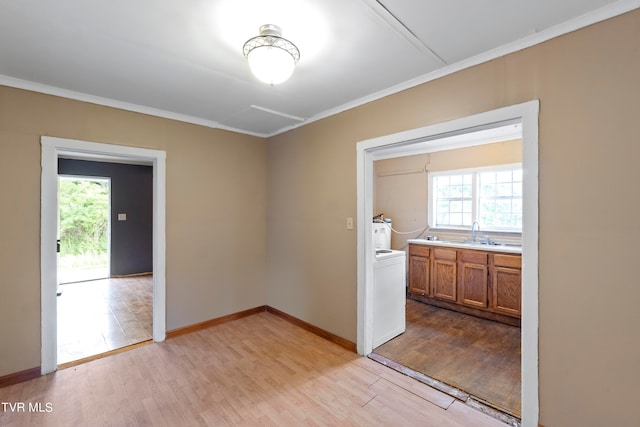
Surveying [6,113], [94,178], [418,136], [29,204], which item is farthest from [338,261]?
[94,178]

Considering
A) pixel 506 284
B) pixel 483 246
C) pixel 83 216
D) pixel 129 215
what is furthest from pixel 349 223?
pixel 83 216

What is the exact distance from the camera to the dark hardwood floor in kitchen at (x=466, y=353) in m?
2.21

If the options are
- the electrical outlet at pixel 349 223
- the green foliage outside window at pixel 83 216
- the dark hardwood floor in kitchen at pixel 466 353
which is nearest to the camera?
the dark hardwood floor in kitchen at pixel 466 353

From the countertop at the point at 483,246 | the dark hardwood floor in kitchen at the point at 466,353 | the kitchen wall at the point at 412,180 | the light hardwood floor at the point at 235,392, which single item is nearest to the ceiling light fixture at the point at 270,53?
the light hardwood floor at the point at 235,392

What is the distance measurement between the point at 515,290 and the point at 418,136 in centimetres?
240

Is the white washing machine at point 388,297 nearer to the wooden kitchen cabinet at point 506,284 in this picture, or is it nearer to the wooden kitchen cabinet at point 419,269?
the wooden kitchen cabinet at point 419,269

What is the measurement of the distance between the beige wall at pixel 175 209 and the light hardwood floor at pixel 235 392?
51 centimetres

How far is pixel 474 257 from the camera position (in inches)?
146

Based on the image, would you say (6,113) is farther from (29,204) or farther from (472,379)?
(472,379)

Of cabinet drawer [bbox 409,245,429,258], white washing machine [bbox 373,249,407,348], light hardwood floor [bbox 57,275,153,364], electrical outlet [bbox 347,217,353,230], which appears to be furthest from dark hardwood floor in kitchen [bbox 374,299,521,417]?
light hardwood floor [bbox 57,275,153,364]

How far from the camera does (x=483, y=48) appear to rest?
1.86 m

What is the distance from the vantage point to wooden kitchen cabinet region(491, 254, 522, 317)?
3.37 metres

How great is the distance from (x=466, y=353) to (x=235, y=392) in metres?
2.13

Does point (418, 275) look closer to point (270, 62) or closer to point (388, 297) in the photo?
point (388, 297)
